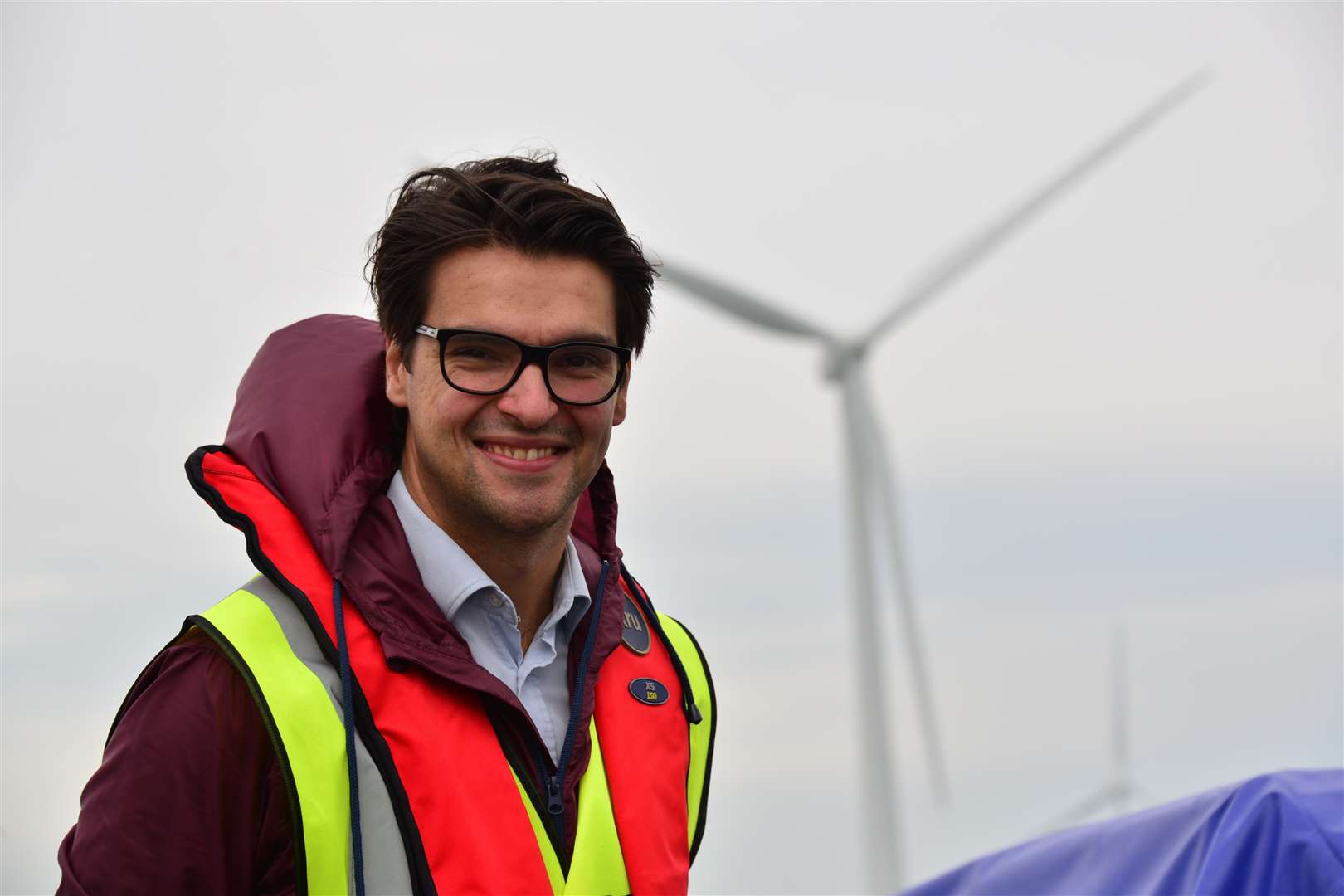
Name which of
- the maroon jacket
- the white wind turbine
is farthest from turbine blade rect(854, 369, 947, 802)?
the maroon jacket

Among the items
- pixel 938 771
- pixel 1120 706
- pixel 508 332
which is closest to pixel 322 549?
pixel 508 332

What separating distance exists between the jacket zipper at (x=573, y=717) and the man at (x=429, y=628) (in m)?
0.01

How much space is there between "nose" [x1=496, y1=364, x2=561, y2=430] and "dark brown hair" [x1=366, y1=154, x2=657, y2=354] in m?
0.41

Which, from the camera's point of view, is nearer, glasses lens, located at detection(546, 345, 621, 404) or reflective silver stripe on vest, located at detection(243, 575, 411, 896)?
reflective silver stripe on vest, located at detection(243, 575, 411, 896)

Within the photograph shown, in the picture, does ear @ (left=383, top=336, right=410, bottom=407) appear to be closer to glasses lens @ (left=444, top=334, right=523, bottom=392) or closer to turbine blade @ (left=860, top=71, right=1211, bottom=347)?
glasses lens @ (left=444, top=334, right=523, bottom=392)

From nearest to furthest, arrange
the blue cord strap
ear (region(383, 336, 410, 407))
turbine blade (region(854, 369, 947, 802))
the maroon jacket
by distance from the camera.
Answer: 1. the maroon jacket
2. the blue cord strap
3. ear (region(383, 336, 410, 407))
4. turbine blade (region(854, 369, 947, 802))

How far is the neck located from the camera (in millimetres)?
4516

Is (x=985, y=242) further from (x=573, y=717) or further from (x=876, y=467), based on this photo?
(x=573, y=717)

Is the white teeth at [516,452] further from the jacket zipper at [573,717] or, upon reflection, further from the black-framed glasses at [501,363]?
the jacket zipper at [573,717]

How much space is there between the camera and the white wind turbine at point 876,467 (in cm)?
2216

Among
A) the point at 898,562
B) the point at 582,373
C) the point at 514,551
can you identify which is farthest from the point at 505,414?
the point at 898,562

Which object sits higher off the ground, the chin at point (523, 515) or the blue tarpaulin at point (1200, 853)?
the chin at point (523, 515)

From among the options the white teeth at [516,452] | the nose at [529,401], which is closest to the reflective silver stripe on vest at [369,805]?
the white teeth at [516,452]

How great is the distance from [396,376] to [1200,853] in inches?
114
